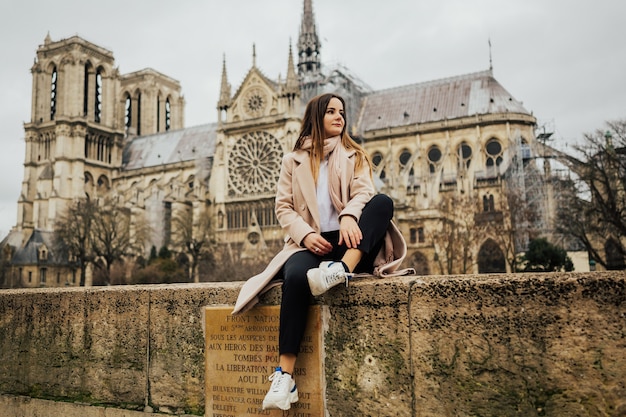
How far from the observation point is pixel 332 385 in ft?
11.8

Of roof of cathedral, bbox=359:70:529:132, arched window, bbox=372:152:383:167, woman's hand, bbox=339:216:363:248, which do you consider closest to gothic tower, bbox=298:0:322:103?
roof of cathedral, bbox=359:70:529:132

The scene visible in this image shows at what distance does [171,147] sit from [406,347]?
6319cm

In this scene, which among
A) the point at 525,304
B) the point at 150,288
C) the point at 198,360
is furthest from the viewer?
the point at 150,288

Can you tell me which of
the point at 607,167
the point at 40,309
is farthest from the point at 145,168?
the point at 40,309

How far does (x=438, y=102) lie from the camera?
5469 centimetres

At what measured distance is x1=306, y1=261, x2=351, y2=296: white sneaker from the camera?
3.37m

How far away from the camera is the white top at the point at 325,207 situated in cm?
388

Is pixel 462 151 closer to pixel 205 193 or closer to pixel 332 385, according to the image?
pixel 205 193

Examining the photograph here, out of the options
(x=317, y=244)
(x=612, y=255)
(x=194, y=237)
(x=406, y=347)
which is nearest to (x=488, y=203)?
(x=612, y=255)

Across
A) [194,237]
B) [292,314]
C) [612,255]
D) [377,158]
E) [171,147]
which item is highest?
[171,147]

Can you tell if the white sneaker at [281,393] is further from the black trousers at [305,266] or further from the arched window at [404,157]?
the arched window at [404,157]

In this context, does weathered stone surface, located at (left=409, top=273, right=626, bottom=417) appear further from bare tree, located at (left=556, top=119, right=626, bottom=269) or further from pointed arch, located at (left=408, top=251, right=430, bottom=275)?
pointed arch, located at (left=408, top=251, right=430, bottom=275)

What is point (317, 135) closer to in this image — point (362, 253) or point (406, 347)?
point (362, 253)

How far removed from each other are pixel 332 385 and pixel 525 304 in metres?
1.25
